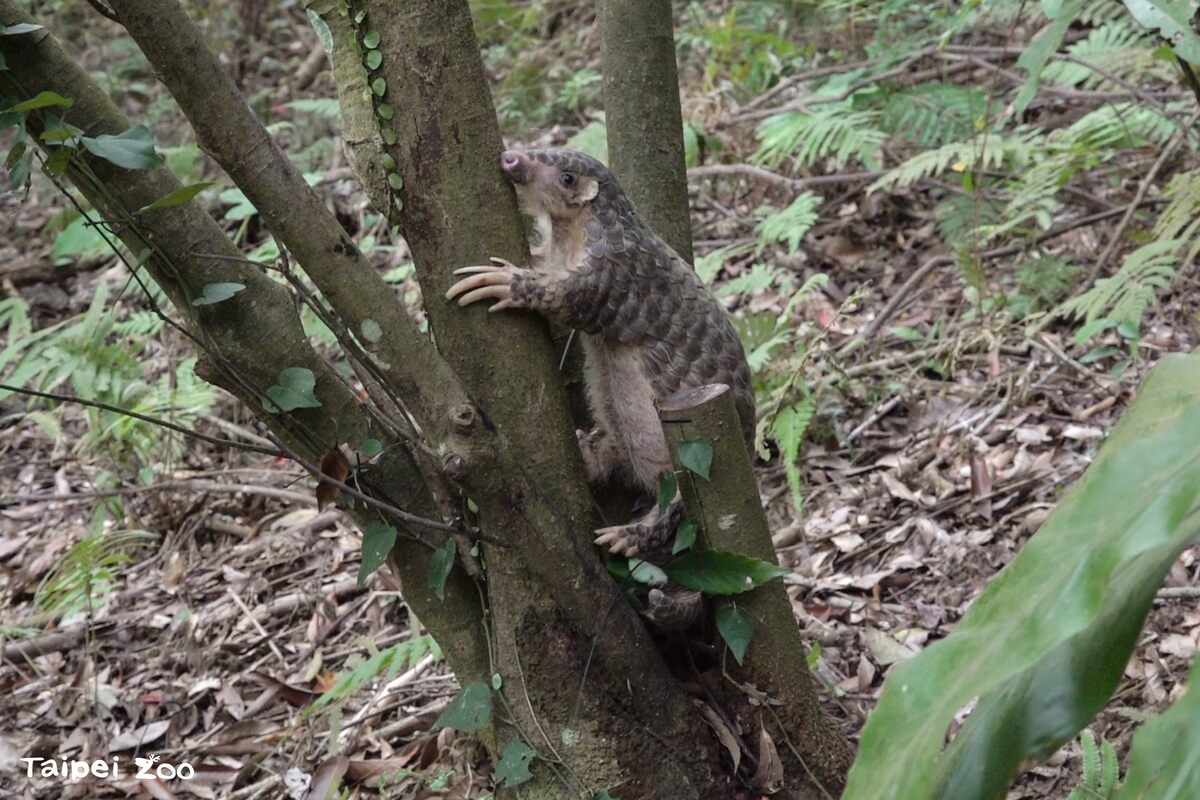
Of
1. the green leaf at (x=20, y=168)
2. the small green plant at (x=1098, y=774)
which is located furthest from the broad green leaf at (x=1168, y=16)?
the green leaf at (x=20, y=168)

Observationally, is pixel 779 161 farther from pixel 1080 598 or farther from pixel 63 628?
pixel 1080 598

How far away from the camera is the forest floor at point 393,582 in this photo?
3.89m

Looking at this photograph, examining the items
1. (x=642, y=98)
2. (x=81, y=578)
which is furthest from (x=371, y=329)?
(x=81, y=578)

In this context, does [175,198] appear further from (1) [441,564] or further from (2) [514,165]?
(1) [441,564]

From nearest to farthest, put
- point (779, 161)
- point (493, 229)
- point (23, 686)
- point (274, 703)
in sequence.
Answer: point (493, 229)
point (274, 703)
point (23, 686)
point (779, 161)

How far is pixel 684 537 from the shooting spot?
2957 mm

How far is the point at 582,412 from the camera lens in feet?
11.6

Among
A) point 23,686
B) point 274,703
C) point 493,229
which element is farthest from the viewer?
point 23,686

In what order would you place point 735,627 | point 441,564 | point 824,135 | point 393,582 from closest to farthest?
point 441,564, point 735,627, point 393,582, point 824,135

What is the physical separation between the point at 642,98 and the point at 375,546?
1.76 meters

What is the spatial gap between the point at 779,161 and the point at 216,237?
4886 mm

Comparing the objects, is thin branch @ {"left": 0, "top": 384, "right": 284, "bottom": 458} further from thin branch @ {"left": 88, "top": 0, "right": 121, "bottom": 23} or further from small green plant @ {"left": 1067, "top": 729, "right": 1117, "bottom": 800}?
small green plant @ {"left": 1067, "top": 729, "right": 1117, "bottom": 800}

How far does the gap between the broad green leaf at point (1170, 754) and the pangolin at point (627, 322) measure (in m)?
2.03

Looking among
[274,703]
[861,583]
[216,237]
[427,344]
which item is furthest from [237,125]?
[861,583]
